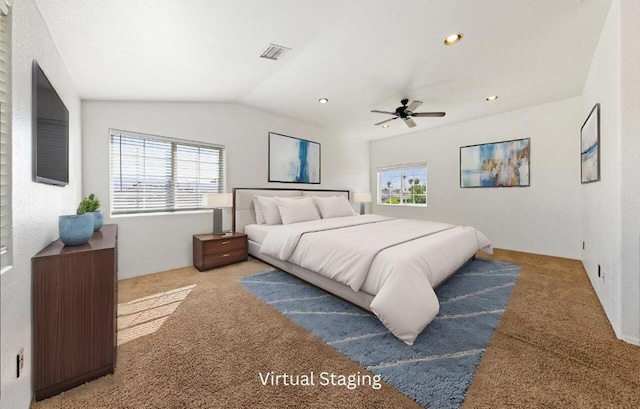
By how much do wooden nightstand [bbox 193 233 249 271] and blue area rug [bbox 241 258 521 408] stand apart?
0.68 m

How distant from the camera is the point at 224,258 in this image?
3.37 metres

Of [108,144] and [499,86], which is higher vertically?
[499,86]

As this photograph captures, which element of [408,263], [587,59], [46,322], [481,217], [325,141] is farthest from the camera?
[325,141]

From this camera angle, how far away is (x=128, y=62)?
2141 millimetres

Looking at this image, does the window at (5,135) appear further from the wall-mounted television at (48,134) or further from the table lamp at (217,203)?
the table lamp at (217,203)

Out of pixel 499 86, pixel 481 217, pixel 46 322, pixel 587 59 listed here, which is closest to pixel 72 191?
pixel 46 322

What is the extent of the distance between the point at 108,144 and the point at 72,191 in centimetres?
83

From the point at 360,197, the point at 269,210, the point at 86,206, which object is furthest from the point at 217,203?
the point at 360,197

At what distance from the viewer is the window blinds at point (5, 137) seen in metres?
1.02

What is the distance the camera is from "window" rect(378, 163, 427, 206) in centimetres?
550

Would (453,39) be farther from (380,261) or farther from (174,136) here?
(174,136)

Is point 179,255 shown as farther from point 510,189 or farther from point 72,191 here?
point 510,189

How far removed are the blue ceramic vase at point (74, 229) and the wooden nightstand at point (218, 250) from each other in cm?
167

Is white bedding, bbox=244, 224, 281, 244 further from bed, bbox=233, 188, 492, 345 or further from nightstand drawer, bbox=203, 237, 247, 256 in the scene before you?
nightstand drawer, bbox=203, 237, 247, 256
